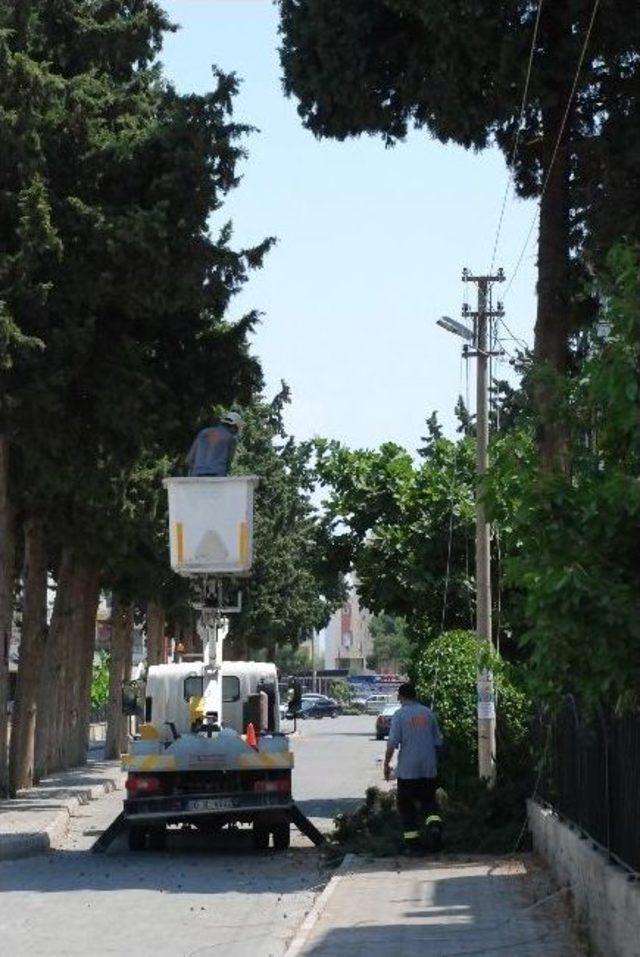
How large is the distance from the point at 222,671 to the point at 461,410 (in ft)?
125

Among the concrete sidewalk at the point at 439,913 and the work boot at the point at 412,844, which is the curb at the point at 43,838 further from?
the work boot at the point at 412,844

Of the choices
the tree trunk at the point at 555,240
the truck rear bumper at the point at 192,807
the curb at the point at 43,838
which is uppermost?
the tree trunk at the point at 555,240

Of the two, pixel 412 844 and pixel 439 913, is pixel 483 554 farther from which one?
pixel 439 913

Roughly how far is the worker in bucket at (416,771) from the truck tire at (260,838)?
292 centimetres

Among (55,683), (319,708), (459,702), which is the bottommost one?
(459,702)

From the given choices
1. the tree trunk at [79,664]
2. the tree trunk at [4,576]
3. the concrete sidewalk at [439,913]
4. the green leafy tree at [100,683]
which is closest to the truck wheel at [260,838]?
the concrete sidewalk at [439,913]

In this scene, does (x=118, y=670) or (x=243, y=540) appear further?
(x=118, y=670)

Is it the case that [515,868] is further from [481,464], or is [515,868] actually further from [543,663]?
[481,464]

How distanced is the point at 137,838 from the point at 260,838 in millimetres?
1489

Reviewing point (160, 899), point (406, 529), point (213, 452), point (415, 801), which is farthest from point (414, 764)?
point (406, 529)

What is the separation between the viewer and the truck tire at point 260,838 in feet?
74.0

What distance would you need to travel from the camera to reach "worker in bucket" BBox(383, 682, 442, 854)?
65.0 ft

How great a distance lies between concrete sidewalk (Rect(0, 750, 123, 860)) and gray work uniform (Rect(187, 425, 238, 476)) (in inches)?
188

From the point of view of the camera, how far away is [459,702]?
28.6m
